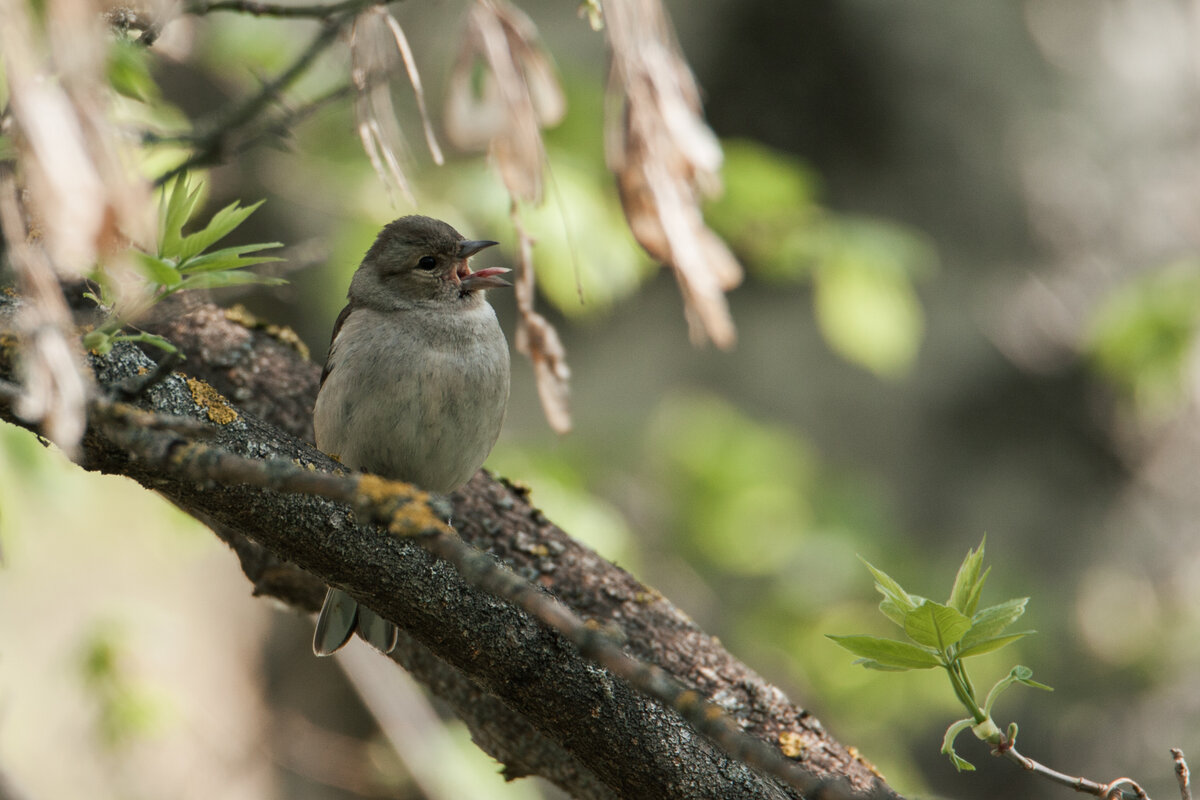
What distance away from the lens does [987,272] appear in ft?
27.7

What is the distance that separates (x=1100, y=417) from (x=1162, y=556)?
3.66ft

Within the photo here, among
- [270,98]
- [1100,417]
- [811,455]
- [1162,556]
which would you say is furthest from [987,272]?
[270,98]

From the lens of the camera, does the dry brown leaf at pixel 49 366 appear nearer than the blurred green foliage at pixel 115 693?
Answer: Yes

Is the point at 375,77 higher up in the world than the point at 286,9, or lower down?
higher up

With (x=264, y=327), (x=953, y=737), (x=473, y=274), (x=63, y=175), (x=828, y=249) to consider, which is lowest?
(x=63, y=175)

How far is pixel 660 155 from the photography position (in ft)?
9.99

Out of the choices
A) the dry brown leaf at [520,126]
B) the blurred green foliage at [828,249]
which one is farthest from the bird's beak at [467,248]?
the blurred green foliage at [828,249]

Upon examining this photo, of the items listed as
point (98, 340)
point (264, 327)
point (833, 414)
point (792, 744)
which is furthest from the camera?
point (833, 414)

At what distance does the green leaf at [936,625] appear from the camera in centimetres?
225

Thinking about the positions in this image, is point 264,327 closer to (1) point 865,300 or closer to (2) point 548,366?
(2) point 548,366

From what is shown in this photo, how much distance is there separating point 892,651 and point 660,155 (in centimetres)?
148

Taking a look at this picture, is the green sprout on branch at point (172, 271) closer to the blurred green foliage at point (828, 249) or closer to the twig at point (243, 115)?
the twig at point (243, 115)

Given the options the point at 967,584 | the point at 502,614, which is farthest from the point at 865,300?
the point at 502,614

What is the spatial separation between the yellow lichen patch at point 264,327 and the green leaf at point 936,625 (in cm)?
275
